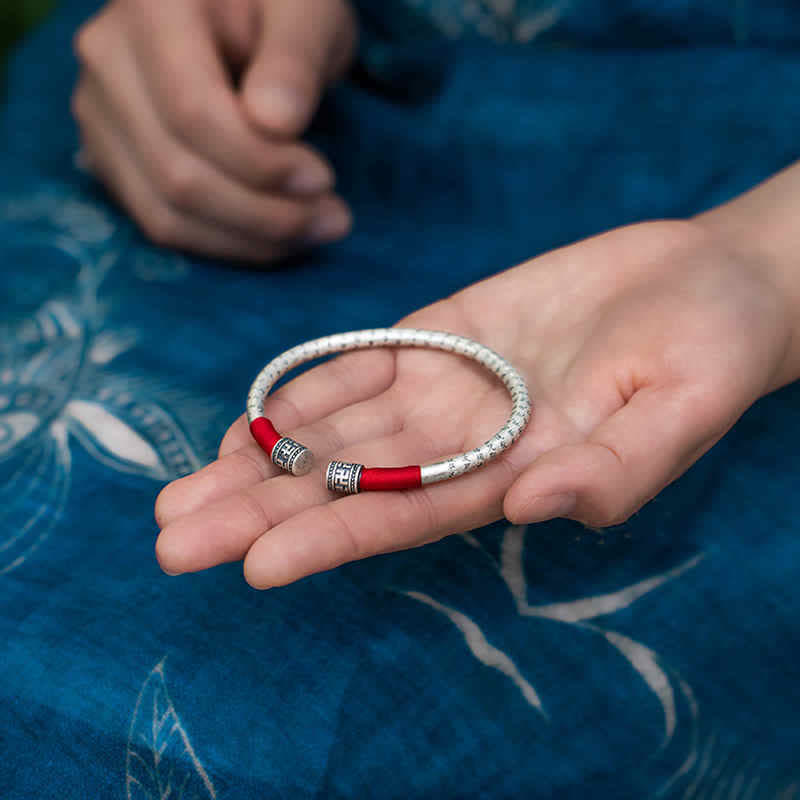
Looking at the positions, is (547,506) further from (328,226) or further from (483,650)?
(328,226)

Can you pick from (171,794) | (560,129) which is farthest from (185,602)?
(560,129)

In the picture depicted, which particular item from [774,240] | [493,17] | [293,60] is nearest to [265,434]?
[774,240]

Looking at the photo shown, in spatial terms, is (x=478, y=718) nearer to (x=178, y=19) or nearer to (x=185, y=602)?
(x=185, y=602)

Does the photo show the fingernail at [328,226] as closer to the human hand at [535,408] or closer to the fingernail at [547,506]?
the human hand at [535,408]

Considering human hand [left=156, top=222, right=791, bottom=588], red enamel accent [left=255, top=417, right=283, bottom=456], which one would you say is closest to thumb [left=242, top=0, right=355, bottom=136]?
human hand [left=156, top=222, right=791, bottom=588]

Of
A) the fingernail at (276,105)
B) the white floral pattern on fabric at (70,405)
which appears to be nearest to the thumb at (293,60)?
the fingernail at (276,105)

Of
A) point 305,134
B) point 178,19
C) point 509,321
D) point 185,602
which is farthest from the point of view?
point 305,134

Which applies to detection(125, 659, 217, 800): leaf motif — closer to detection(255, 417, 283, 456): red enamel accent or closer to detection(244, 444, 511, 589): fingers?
detection(244, 444, 511, 589): fingers
